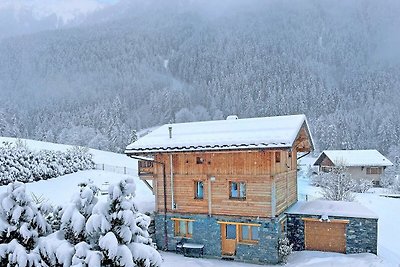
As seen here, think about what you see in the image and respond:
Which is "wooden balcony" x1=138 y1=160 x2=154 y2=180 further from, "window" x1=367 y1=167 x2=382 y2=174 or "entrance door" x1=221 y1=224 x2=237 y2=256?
"window" x1=367 y1=167 x2=382 y2=174

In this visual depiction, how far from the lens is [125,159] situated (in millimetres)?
55188

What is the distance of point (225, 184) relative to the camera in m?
18.1

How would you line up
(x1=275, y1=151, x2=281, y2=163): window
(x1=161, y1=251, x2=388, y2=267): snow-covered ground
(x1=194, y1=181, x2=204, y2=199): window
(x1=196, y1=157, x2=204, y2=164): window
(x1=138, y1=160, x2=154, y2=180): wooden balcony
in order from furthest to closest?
(x1=138, y1=160, x2=154, y2=180): wooden balcony
(x1=194, y1=181, x2=204, y2=199): window
(x1=196, y1=157, x2=204, y2=164): window
(x1=275, y1=151, x2=281, y2=163): window
(x1=161, y1=251, x2=388, y2=267): snow-covered ground

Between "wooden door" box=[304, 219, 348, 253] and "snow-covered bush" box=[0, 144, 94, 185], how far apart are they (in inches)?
717

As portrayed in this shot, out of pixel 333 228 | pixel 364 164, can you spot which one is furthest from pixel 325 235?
pixel 364 164

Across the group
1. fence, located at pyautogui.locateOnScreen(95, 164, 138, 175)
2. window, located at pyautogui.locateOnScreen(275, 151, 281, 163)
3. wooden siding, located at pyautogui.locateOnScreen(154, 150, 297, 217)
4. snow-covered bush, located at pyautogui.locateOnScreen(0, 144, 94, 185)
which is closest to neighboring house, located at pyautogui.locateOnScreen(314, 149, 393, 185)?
fence, located at pyautogui.locateOnScreen(95, 164, 138, 175)

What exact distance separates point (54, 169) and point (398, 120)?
3938 inches

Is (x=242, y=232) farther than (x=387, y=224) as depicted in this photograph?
No

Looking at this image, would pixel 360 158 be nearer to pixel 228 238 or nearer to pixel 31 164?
pixel 228 238

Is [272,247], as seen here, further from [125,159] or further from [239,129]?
[125,159]

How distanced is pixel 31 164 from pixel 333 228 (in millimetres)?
20115

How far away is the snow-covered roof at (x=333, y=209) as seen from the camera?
1772cm

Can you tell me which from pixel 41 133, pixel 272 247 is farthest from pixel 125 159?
pixel 41 133

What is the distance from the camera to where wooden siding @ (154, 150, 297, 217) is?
17.3 metres
